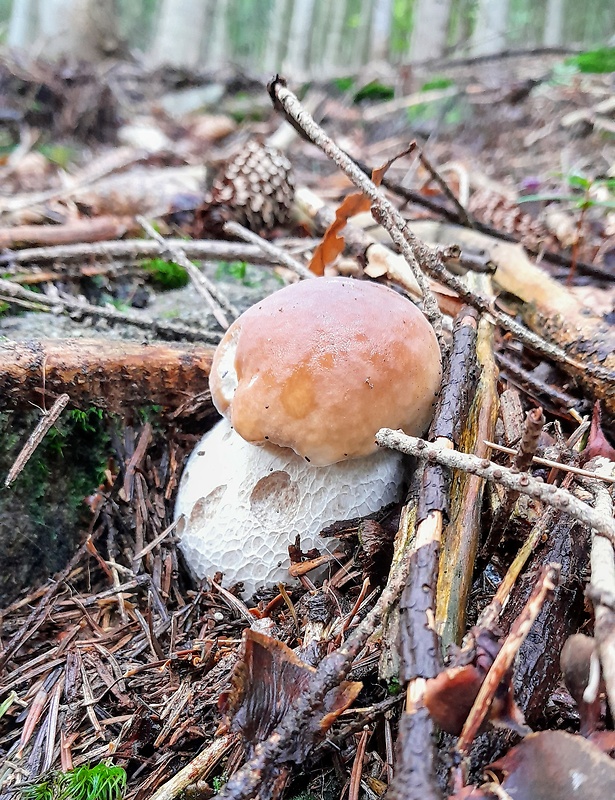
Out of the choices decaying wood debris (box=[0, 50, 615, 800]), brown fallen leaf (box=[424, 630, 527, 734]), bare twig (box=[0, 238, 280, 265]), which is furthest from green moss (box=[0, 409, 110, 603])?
brown fallen leaf (box=[424, 630, 527, 734])

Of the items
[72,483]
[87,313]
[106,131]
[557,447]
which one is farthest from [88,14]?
[557,447]

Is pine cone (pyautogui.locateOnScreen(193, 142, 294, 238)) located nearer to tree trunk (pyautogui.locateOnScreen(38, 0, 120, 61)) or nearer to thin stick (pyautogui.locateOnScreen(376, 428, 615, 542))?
thin stick (pyautogui.locateOnScreen(376, 428, 615, 542))

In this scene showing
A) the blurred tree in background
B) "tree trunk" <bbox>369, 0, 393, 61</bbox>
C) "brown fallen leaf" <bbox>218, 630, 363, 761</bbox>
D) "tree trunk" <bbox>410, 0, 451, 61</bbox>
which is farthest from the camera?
"tree trunk" <bbox>369, 0, 393, 61</bbox>

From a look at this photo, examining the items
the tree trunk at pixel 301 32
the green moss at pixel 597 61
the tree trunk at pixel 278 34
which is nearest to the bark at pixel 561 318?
the green moss at pixel 597 61

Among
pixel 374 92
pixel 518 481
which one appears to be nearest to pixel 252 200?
pixel 518 481

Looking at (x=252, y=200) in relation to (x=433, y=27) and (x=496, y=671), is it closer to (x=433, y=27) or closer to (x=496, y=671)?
(x=496, y=671)

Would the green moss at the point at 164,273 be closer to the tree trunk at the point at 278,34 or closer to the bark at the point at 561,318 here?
the bark at the point at 561,318

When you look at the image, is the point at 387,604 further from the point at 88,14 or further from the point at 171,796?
the point at 88,14

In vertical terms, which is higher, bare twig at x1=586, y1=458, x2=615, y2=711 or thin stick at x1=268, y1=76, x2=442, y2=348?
thin stick at x1=268, y1=76, x2=442, y2=348
